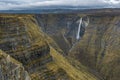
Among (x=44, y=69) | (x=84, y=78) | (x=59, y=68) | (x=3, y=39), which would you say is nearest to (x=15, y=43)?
(x=3, y=39)

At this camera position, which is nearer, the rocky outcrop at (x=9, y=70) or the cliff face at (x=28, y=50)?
the rocky outcrop at (x=9, y=70)

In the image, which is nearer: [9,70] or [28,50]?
[9,70]

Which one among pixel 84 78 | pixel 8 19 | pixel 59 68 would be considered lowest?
pixel 84 78

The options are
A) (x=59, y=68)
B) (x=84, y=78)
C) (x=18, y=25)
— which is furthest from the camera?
(x=84, y=78)

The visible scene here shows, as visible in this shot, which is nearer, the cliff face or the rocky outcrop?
the rocky outcrop

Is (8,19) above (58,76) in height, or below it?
above

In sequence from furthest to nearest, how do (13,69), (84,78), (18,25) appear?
1. (84,78)
2. (18,25)
3. (13,69)

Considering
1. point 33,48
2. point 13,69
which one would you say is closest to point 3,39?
point 33,48

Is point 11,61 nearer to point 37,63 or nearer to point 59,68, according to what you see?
point 37,63

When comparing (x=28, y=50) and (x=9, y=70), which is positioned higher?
(x=9, y=70)

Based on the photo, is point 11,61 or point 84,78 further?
point 84,78
